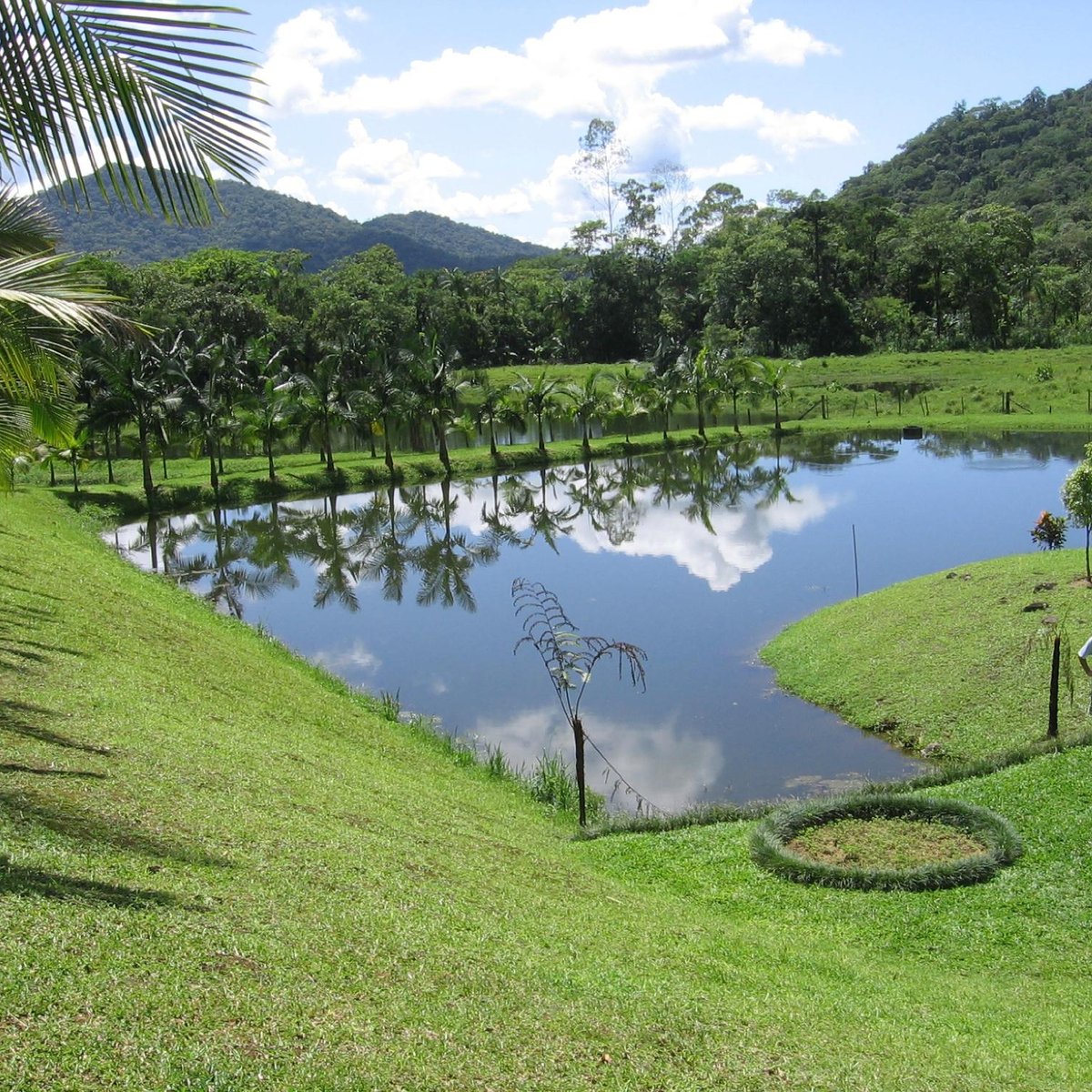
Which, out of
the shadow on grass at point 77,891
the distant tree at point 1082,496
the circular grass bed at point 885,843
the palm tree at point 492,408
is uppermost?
the palm tree at point 492,408

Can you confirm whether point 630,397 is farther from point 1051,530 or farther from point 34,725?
point 34,725

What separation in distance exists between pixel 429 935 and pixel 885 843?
532cm

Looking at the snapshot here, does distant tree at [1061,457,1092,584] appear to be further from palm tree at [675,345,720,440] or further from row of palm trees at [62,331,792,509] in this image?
palm tree at [675,345,720,440]

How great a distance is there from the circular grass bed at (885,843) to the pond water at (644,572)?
7.99ft

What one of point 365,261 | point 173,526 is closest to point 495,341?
point 365,261

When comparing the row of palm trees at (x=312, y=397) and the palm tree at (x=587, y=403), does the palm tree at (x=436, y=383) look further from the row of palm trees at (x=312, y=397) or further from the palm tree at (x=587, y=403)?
the palm tree at (x=587, y=403)

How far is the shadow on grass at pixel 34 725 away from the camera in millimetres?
8266

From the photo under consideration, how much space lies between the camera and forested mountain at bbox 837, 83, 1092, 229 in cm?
10831

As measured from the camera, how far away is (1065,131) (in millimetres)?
133000

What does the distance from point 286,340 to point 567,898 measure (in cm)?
5392

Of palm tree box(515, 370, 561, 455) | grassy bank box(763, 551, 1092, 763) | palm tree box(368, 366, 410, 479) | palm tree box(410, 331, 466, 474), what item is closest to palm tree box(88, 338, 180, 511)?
palm tree box(368, 366, 410, 479)

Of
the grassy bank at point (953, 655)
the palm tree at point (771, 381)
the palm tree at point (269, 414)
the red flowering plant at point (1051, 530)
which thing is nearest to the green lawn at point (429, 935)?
the grassy bank at point (953, 655)

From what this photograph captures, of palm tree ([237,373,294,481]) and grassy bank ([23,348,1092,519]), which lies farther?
grassy bank ([23,348,1092,519])

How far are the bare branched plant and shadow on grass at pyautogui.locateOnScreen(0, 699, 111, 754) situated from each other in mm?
4399
